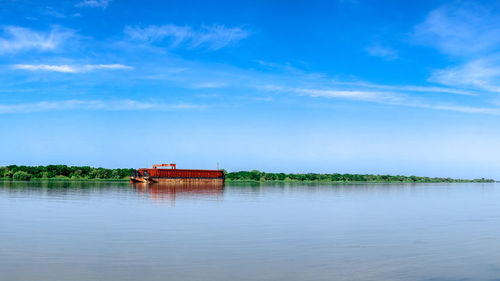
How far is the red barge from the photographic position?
423 ft

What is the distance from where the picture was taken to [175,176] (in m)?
138

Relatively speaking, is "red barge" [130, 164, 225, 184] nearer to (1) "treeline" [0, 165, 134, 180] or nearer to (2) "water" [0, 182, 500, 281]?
(1) "treeline" [0, 165, 134, 180]

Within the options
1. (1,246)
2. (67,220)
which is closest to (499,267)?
(1,246)

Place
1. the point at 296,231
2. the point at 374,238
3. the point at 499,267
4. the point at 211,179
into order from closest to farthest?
the point at 499,267 → the point at 374,238 → the point at 296,231 → the point at 211,179

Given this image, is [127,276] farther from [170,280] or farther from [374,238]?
[374,238]

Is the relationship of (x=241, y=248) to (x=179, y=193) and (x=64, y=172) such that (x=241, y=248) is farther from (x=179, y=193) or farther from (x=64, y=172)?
(x=64, y=172)

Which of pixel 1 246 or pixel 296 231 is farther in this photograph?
pixel 296 231

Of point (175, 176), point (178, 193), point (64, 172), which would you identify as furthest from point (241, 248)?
point (64, 172)

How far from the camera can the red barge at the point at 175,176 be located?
129 meters

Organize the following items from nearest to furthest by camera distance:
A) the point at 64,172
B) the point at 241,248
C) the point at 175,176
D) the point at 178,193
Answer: the point at 241,248 → the point at 178,193 → the point at 175,176 → the point at 64,172

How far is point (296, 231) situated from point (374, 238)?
4.39 metres

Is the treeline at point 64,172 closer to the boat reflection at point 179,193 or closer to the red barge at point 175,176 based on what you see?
the red barge at point 175,176

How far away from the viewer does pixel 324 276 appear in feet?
43.9

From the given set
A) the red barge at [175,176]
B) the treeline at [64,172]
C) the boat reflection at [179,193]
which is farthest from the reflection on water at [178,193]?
the treeline at [64,172]
